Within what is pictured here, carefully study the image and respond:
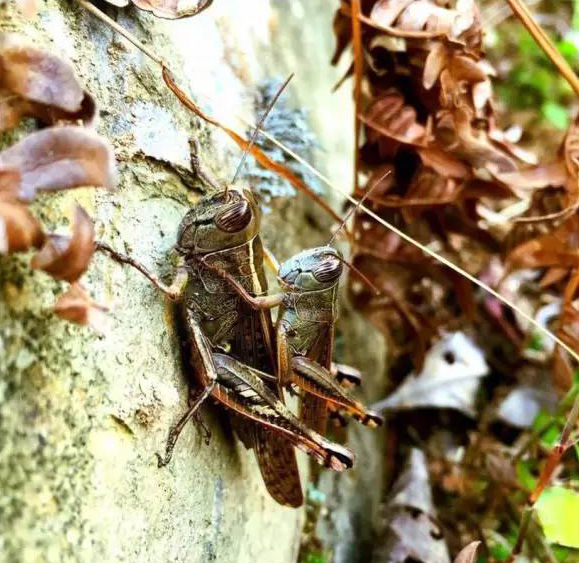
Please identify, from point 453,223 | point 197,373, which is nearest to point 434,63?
point 453,223

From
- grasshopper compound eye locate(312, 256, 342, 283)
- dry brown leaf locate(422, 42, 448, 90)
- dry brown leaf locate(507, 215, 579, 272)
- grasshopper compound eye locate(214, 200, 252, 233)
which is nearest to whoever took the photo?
grasshopper compound eye locate(214, 200, 252, 233)

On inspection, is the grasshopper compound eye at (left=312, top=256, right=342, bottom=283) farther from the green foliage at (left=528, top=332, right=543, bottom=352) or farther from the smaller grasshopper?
the green foliage at (left=528, top=332, right=543, bottom=352)

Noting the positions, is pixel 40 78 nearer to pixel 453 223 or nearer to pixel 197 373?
pixel 197 373

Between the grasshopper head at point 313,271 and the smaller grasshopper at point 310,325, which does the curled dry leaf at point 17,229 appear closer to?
the smaller grasshopper at point 310,325

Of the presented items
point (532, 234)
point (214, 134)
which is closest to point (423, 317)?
point (532, 234)

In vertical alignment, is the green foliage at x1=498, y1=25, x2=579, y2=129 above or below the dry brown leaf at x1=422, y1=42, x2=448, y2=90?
below

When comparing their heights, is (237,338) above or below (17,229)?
below

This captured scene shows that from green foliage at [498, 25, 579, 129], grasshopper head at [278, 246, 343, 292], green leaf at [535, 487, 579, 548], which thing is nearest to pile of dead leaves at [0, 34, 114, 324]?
grasshopper head at [278, 246, 343, 292]
